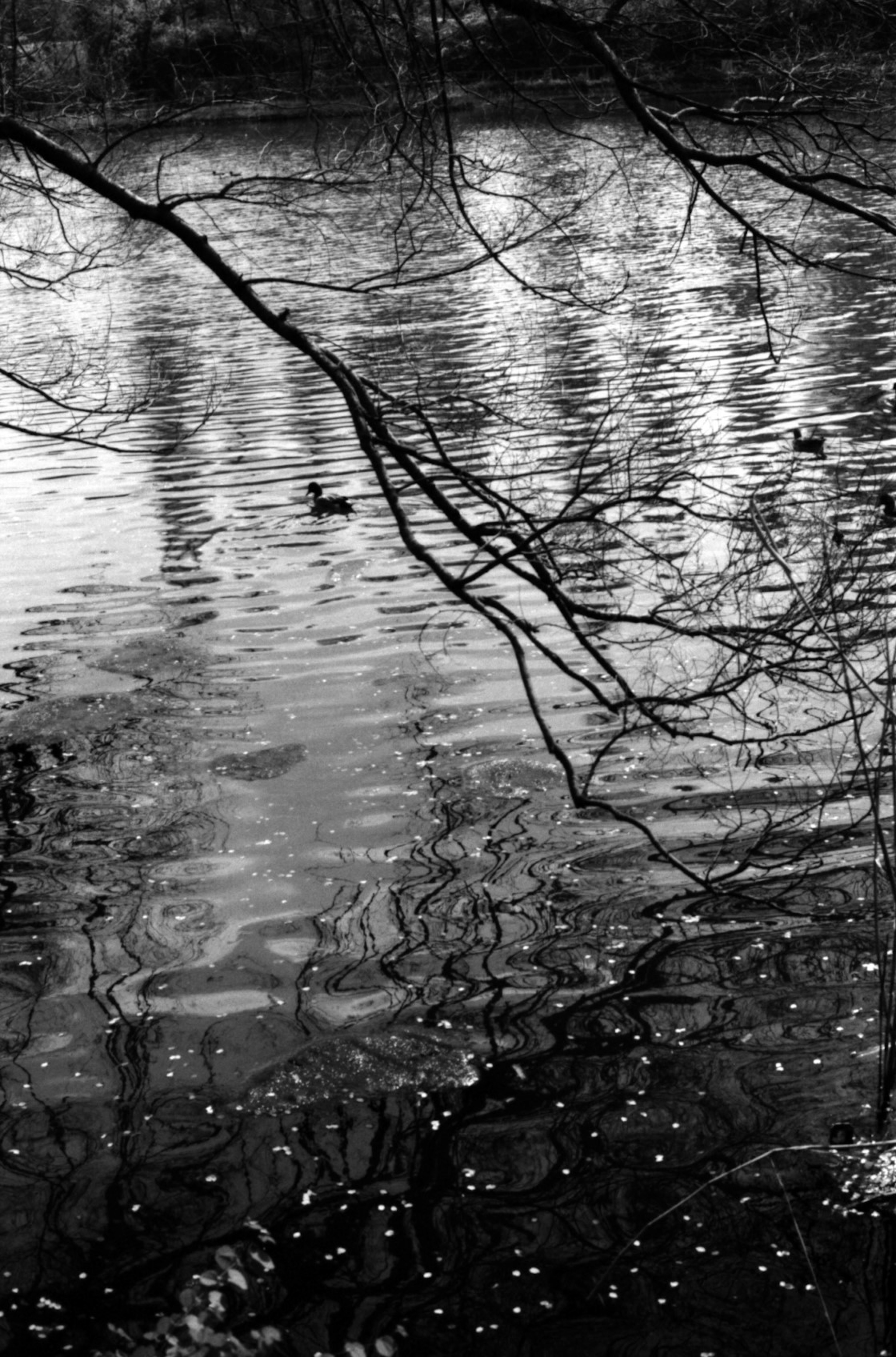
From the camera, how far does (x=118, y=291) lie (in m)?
23.1

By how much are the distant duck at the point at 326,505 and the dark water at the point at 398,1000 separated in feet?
3.36

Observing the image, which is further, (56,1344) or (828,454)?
(828,454)

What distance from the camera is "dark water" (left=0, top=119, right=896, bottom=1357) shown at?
4.03m

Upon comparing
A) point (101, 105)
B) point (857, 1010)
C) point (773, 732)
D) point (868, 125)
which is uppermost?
point (101, 105)

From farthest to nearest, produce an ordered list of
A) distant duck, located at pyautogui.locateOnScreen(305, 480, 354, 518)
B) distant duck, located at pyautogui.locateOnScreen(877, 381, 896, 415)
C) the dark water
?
distant duck, located at pyautogui.locateOnScreen(877, 381, 896, 415), distant duck, located at pyautogui.locateOnScreen(305, 480, 354, 518), the dark water

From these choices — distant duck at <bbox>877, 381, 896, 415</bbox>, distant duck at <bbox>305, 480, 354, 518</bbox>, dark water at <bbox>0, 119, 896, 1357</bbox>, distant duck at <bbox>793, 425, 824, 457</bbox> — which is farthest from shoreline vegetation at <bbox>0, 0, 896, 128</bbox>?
distant duck at <bbox>877, 381, 896, 415</bbox>

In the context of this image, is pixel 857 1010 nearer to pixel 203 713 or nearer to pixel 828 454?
pixel 203 713

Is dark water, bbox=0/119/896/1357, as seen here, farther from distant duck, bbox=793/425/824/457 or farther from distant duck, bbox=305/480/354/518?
distant duck, bbox=305/480/354/518

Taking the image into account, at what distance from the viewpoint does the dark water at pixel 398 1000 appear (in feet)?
13.2

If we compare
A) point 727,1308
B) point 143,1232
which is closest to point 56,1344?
point 143,1232

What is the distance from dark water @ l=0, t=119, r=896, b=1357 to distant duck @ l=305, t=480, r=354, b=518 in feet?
3.36

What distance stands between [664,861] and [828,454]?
6151 mm

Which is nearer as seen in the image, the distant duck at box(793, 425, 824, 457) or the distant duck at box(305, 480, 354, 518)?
the distant duck at box(793, 425, 824, 457)

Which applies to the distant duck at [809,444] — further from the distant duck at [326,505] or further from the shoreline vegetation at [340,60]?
the shoreline vegetation at [340,60]
